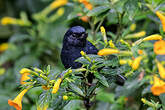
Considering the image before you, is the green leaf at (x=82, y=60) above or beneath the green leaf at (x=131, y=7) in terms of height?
beneath

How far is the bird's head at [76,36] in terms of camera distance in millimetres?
912

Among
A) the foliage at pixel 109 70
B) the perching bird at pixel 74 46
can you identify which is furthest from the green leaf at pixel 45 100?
the perching bird at pixel 74 46

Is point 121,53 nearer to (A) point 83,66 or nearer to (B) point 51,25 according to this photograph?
(A) point 83,66

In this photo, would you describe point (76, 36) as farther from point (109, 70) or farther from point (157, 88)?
point (157, 88)

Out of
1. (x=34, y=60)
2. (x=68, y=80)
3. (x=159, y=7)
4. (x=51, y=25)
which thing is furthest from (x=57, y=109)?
(x=51, y=25)

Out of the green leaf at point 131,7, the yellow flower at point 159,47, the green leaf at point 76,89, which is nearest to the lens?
the yellow flower at point 159,47

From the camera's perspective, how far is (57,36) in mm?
2350

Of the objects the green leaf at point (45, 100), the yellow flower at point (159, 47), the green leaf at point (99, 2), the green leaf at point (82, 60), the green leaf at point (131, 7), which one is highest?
the green leaf at point (99, 2)

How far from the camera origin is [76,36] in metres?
0.91

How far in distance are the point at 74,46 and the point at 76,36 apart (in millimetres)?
38

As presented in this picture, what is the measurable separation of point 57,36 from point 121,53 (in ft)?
5.16

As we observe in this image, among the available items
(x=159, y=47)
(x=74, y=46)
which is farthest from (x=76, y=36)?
(x=159, y=47)

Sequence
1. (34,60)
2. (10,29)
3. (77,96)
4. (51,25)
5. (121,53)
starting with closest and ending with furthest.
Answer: (121,53) → (77,96) → (34,60) → (51,25) → (10,29)

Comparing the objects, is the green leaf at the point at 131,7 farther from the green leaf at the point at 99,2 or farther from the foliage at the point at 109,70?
the green leaf at the point at 99,2
